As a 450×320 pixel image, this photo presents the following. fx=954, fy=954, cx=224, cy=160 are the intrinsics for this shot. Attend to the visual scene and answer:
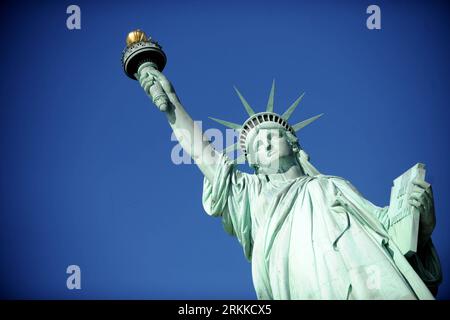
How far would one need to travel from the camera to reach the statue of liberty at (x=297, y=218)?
12594 mm

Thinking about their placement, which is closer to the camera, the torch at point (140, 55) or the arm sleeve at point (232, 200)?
the arm sleeve at point (232, 200)

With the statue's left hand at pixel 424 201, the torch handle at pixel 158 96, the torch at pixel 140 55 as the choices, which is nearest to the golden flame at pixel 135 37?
the torch at pixel 140 55

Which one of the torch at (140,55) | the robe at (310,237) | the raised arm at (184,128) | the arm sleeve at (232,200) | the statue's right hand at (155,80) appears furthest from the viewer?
the torch at (140,55)

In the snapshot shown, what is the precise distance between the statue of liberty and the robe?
14mm

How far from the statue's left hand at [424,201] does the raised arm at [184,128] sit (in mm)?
3551

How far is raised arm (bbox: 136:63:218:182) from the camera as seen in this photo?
15062mm

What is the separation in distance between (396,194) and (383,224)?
49 centimetres

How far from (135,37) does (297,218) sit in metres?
4.86

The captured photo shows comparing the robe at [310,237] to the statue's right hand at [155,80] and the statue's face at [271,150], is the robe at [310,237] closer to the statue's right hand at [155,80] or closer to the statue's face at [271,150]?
the statue's face at [271,150]

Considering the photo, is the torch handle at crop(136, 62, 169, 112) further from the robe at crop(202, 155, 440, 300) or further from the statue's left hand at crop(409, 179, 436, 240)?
the statue's left hand at crop(409, 179, 436, 240)

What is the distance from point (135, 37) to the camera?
1650 centimetres
